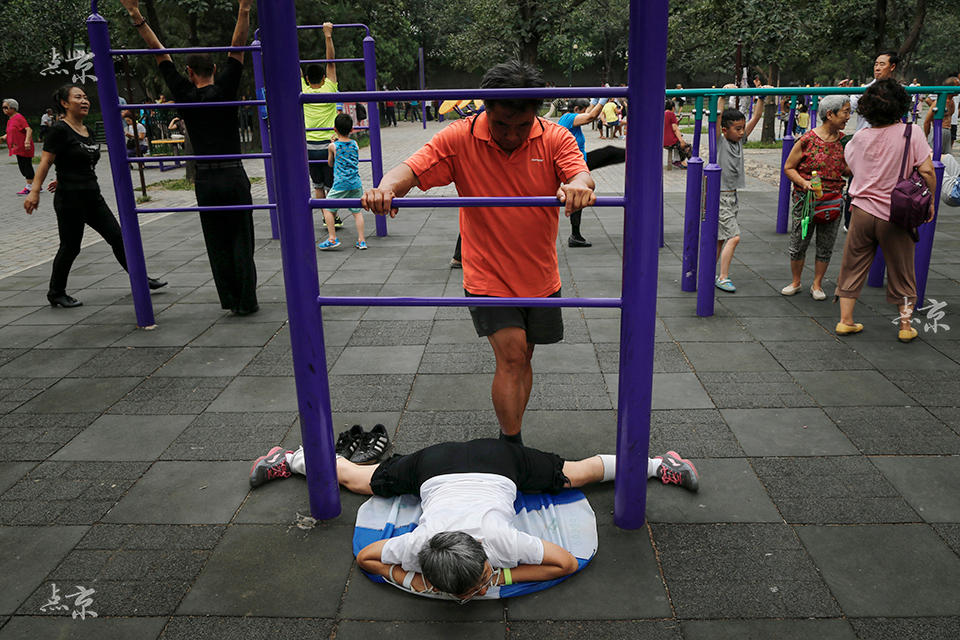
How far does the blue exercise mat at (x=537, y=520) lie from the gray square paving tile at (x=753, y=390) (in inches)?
54.7

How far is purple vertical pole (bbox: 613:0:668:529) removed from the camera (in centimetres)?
239

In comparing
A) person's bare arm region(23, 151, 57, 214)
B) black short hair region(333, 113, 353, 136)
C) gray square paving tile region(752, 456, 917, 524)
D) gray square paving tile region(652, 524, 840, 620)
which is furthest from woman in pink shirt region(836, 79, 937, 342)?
person's bare arm region(23, 151, 57, 214)

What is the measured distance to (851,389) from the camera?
417cm

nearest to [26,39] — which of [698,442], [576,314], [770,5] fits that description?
[770,5]

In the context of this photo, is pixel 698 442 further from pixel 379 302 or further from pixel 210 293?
pixel 210 293

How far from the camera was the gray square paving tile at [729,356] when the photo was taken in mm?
4551

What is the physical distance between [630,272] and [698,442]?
4.47ft

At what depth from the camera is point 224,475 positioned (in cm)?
337

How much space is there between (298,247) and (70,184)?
435 centimetres

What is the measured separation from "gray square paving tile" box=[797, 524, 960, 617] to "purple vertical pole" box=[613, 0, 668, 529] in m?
0.68

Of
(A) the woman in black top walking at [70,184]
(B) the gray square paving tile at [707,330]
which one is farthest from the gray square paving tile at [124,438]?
(B) the gray square paving tile at [707,330]

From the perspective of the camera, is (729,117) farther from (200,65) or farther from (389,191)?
(389,191)

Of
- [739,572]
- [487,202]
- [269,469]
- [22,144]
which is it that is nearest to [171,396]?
[269,469]

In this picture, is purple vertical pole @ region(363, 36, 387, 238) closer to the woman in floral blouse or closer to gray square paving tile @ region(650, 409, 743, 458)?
the woman in floral blouse
